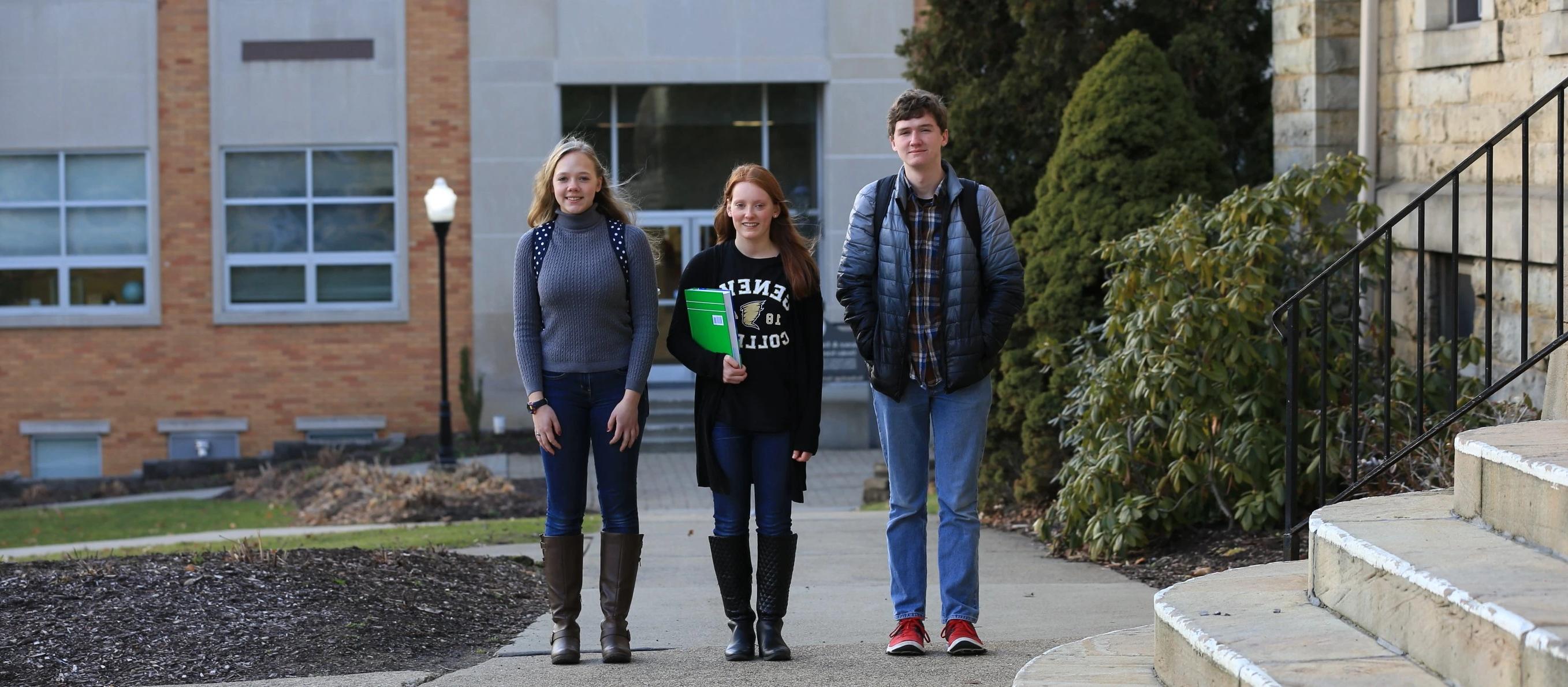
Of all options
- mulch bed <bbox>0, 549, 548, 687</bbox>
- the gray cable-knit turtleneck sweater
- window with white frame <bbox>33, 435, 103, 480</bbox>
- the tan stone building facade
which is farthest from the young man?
window with white frame <bbox>33, 435, 103, 480</bbox>

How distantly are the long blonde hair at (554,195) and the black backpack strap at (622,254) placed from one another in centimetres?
9

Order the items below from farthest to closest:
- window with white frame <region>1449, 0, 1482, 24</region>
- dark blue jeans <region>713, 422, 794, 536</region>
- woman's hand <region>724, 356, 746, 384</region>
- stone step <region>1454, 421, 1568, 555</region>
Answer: window with white frame <region>1449, 0, 1482, 24</region> → dark blue jeans <region>713, 422, 794, 536</region> → woman's hand <region>724, 356, 746, 384</region> → stone step <region>1454, 421, 1568, 555</region>

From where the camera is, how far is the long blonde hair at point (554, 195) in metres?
5.35

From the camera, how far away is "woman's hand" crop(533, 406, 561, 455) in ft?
16.9

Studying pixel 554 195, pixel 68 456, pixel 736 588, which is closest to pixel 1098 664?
pixel 736 588

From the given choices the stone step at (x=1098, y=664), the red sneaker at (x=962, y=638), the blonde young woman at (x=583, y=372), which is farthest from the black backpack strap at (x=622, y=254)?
the stone step at (x=1098, y=664)

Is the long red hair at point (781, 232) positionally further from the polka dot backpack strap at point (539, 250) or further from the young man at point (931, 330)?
the polka dot backpack strap at point (539, 250)

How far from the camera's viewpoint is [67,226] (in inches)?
720

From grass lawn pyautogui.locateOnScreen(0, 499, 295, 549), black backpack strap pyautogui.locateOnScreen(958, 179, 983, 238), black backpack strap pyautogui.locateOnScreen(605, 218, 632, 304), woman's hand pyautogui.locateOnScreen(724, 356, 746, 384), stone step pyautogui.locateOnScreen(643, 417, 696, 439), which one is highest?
black backpack strap pyautogui.locateOnScreen(958, 179, 983, 238)

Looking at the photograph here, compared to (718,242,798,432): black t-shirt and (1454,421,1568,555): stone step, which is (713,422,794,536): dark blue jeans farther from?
(1454,421,1568,555): stone step

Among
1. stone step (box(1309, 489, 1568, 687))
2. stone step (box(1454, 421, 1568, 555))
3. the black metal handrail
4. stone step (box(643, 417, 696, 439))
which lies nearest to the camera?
stone step (box(1309, 489, 1568, 687))

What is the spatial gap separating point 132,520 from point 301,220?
573 centimetres

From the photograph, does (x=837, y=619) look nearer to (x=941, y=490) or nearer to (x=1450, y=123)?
(x=941, y=490)

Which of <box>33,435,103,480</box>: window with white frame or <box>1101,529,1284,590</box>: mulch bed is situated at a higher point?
<box>1101,529,1284,590</box>: mulch bed
